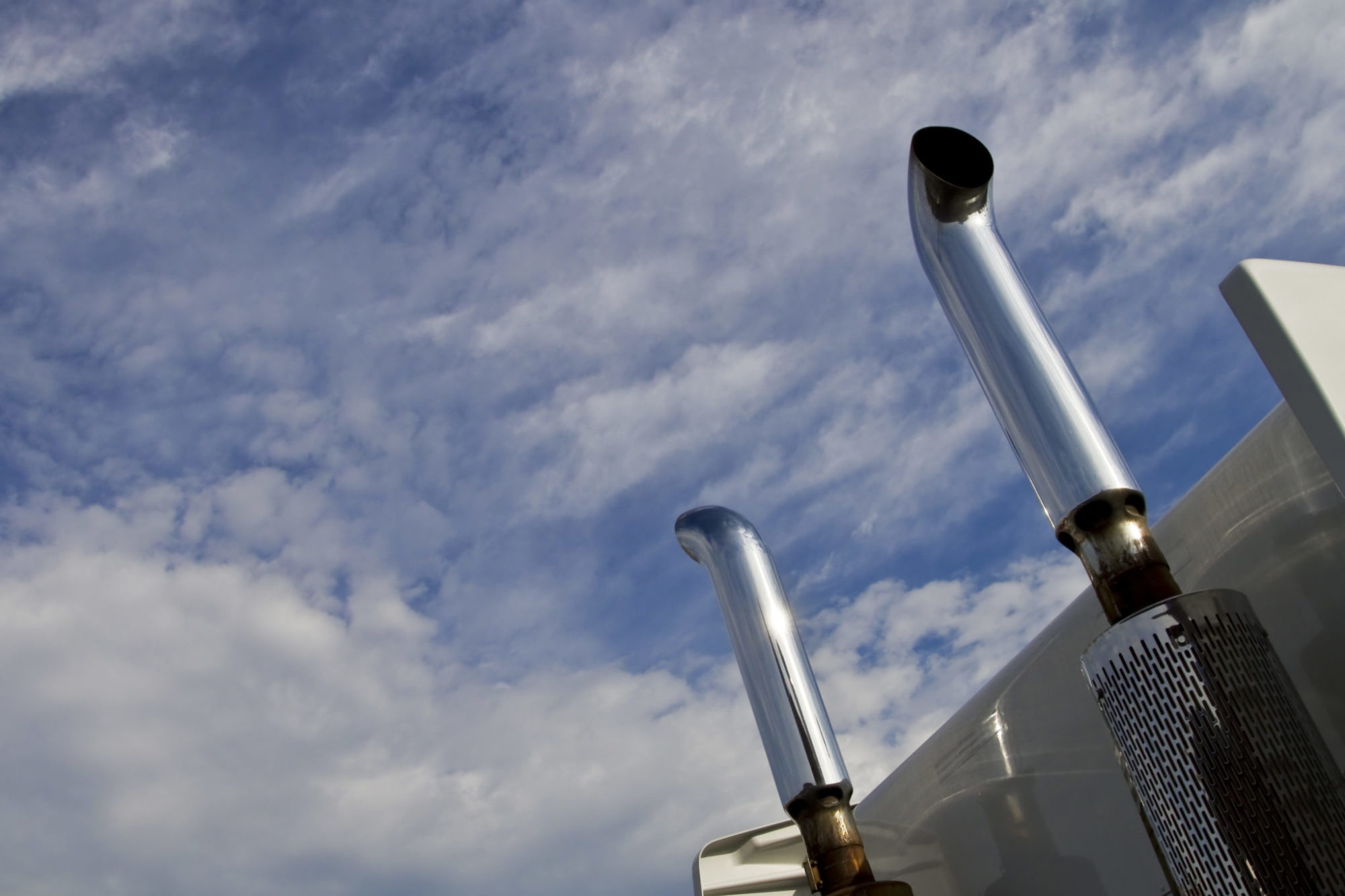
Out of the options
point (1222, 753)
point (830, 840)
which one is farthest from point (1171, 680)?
point (830, 840)

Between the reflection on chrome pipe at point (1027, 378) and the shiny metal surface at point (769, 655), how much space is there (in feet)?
5.32

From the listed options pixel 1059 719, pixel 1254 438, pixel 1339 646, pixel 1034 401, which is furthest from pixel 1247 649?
pixel 1059 719

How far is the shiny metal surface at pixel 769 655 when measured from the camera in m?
3.40

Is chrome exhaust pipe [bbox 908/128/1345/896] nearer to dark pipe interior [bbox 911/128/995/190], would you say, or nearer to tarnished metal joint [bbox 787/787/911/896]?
dark pipe interior [bbox 911/128/995/190]

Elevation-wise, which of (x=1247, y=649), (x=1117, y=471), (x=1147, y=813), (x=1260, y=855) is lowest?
(x=1260, y=855)

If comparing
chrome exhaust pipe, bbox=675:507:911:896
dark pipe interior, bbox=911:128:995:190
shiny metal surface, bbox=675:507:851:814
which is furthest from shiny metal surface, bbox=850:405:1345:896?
dark pipe interior, bbox=911:128:995:190

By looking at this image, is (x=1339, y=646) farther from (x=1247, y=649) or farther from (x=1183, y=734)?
(x=1183, y=734)

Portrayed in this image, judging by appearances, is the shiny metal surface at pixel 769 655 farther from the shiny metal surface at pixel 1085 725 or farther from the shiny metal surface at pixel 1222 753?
the shiny metal surface at pixel 1222 753

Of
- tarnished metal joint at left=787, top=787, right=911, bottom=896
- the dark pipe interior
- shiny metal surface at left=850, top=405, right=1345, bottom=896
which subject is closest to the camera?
shiny metal surface at left=850, top=405, right=1345, bottom=896

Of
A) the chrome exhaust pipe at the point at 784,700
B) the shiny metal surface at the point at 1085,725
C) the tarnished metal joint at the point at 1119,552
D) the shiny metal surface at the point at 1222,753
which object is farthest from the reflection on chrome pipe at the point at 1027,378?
the chrome exhaust pipe at the point at 784,700

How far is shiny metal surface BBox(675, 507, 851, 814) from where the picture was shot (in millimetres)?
3398

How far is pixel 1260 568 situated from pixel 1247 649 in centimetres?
64

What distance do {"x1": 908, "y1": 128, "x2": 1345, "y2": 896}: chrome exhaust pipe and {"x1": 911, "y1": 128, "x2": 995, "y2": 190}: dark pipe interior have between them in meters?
0.33

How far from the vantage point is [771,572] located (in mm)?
3803
